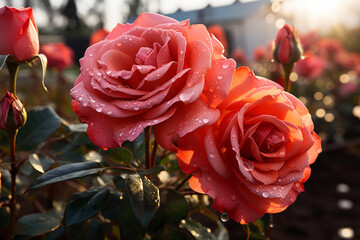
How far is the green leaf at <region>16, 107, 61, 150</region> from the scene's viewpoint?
2.16 feet

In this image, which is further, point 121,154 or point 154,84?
point 121,154

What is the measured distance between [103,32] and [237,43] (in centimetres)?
523

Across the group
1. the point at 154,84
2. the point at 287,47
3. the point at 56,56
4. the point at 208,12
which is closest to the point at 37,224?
the point at 154,84

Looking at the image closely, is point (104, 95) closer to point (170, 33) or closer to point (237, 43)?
point (170, 33)

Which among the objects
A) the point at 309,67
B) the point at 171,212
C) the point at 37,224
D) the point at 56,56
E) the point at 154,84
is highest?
the point at 154,84

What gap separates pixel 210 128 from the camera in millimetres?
425

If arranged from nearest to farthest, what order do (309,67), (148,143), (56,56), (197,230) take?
(148,143)
(197,230)
(56,56)
(309,67)

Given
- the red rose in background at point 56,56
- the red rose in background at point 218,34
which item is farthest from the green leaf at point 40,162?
the red rose in background at point 56,56

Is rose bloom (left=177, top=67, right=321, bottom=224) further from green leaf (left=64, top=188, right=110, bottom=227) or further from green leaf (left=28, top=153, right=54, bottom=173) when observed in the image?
green leaf (left=28, top=153, right=54, bottom=173)

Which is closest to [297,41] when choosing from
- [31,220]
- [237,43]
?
[31,220]

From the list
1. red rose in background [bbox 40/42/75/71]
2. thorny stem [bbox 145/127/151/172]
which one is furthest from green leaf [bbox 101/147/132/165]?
red rose in background [bbox 40/42/75/71]

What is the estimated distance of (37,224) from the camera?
662 mm

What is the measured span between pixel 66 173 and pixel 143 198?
0.35 ft

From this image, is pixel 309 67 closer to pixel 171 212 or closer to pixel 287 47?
pixel 287 47
